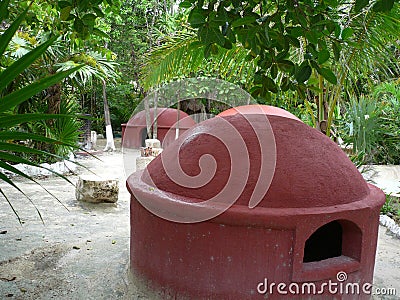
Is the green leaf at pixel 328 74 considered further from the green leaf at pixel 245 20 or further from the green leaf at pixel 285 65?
the green leaf at pixel 245 20

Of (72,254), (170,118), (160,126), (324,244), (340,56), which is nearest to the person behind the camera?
(324,244)

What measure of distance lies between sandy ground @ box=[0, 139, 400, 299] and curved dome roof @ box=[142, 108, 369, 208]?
0.69 metres

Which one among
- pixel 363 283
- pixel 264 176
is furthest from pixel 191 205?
pixel 363 283

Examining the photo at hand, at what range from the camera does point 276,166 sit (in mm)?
3123

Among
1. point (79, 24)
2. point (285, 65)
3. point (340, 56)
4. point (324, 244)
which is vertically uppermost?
point (340, 56)

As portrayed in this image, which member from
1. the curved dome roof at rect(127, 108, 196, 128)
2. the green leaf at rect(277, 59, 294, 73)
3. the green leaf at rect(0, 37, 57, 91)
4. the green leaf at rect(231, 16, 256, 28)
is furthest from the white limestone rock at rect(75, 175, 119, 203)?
the curved dome roof at rect(127, 108, 196, 128)

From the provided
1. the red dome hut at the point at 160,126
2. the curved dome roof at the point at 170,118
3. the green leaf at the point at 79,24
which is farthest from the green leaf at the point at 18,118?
the curved dome roof at the point at 170,118

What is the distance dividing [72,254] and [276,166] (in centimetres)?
267

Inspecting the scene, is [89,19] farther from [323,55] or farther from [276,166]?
[276,166]

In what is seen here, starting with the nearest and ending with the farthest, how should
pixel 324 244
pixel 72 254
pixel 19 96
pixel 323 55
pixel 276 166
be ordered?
pixel 19 96 → pixel 323 55 → pixel 276 166 → pixel 324 244 → pixel 72 254

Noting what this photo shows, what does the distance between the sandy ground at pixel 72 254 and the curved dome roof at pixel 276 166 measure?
2.27ft

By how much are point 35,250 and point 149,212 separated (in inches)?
79.3

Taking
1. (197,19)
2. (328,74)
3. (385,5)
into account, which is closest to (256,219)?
(328,74)

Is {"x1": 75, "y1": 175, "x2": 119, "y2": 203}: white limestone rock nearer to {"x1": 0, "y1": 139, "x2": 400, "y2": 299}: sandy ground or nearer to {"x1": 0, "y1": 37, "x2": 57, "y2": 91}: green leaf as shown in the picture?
{"x1": 0, "y1": 139, "x2": 400, "y2": 299}: sandy ground
